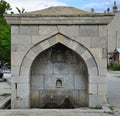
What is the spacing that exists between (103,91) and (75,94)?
1.19 metres

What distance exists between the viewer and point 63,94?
11.4 m

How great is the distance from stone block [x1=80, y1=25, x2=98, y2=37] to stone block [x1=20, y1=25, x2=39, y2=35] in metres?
1.35

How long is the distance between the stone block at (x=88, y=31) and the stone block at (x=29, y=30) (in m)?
1.35

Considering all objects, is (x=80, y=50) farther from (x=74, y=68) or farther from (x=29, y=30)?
(x=29, y=30)

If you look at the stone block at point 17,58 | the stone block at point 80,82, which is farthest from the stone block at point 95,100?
the stone block at point 17,58

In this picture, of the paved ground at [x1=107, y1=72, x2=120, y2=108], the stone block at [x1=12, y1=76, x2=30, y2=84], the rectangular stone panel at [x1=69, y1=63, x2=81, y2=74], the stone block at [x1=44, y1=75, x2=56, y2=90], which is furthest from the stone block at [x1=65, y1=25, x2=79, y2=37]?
the paved ground at [x1=107, y1=72, x2=120, y2=108]

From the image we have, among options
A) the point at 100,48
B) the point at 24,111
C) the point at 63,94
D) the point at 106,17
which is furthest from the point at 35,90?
the point at 106,17

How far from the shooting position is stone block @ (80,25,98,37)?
34.6 feet

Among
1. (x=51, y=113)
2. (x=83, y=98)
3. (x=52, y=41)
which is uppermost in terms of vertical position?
(x=52, y=41)

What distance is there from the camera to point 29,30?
10.5 m

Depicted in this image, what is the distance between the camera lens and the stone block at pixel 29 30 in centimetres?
1050

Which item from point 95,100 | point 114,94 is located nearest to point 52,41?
point 95,100

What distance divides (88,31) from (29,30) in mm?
1778

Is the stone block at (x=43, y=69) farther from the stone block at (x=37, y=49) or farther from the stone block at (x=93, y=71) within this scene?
the stone block at (x=93, y=71)
